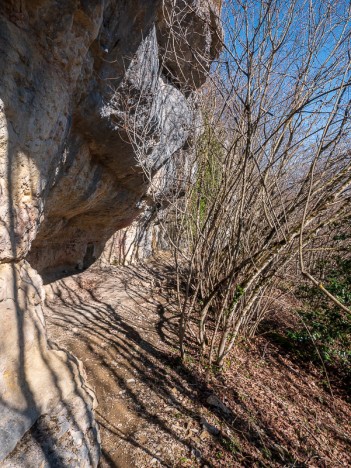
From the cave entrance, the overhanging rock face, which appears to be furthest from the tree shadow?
the cave entrance

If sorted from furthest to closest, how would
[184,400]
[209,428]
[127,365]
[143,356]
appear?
[143,356] → [127,365] → [184,400] → [209,428]

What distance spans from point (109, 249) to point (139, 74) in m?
4.29

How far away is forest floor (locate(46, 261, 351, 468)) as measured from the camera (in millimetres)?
2303

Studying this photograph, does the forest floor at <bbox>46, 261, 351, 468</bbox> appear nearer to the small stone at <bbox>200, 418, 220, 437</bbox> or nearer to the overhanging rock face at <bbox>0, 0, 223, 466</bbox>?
the small stone at <bbox>200, 418, 220, 437</bbox>

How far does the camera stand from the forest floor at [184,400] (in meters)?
2.30

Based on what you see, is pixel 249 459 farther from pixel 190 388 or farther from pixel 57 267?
pixel 57 267

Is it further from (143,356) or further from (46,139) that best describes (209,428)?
(46,139)

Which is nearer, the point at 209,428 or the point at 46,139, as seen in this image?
the point at 46,139

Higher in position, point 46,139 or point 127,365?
point 46,139

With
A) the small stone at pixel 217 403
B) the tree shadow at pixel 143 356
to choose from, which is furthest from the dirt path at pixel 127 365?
the small stone at pixel 217 403

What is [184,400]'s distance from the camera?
2781 mm

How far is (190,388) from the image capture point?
9.73 feet

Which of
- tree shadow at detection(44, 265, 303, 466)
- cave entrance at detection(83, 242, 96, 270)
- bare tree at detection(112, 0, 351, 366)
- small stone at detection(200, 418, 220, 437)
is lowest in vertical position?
small stone at detection(200, 418, 220, 437)

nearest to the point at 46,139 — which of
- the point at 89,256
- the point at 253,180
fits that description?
the point at 253,180
